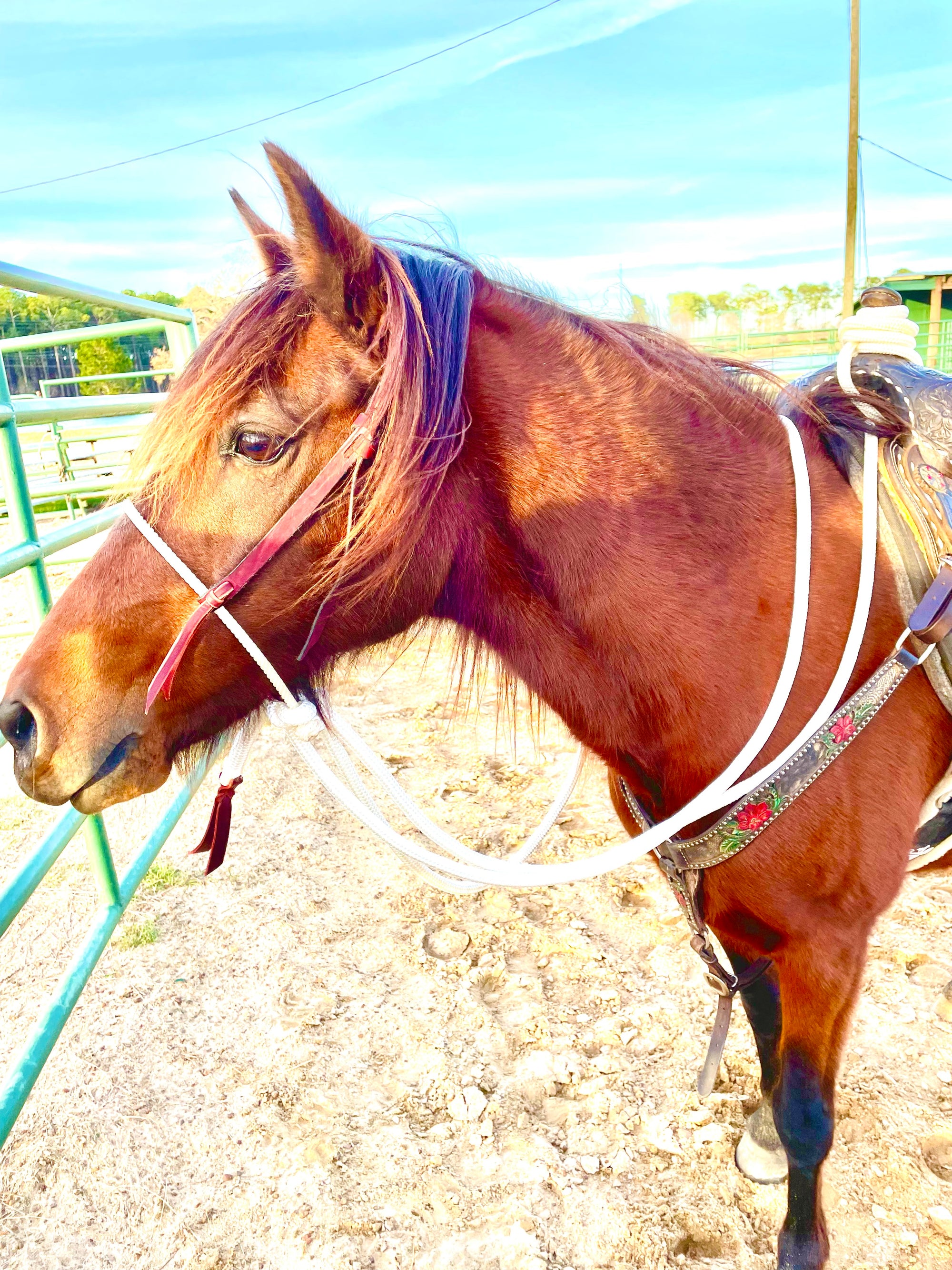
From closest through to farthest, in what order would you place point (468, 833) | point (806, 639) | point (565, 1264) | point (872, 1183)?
point (806, 639), point (565, 1264), point (872, 1183), point (468, 833)

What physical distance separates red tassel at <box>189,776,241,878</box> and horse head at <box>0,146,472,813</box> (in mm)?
304

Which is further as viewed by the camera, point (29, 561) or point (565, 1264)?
point (29, 561)

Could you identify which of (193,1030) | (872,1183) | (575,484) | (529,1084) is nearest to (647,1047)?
(529,1084)

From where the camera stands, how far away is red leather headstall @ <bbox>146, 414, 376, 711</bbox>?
125 cm

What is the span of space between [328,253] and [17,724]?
3.01ft

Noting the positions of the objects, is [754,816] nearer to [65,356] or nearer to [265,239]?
[265,239]

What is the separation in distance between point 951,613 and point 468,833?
236 cm

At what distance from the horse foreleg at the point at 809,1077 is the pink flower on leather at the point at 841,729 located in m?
0.42

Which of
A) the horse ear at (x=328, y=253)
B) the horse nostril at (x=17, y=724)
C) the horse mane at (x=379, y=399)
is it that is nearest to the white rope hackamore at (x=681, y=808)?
the horse mane at (x=379, y=399)

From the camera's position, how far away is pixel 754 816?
55.3 inches

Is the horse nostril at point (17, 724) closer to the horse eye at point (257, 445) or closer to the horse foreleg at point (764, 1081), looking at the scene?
the horse eye at point (257, 445)

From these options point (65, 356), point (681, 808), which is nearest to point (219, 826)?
point (681, 808)

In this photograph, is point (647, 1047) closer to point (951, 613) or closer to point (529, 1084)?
point (529, 1084)

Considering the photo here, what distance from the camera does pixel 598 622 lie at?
138 centimetres
